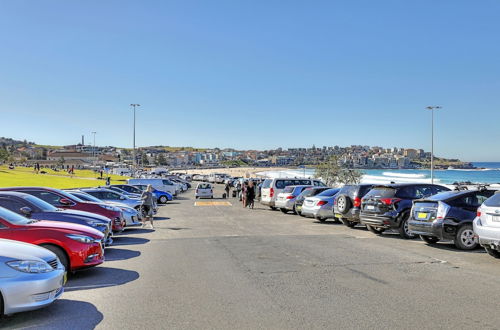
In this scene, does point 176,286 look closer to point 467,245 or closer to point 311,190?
point 467,245

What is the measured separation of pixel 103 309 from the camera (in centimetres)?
643

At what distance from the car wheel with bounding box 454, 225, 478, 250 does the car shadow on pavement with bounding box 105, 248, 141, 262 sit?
7.83 m

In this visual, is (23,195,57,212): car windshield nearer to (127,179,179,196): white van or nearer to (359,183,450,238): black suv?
(359,183,450,238): black suv

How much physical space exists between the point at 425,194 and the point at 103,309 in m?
11.6

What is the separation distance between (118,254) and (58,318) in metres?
5.42

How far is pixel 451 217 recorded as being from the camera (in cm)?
1163

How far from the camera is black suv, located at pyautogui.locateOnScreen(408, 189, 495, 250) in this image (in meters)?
11.6

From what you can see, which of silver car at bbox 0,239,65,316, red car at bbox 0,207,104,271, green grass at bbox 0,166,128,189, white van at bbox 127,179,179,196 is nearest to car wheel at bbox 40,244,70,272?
red car at bbox 0,207,104,271

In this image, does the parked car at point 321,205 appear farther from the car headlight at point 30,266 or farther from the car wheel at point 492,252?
the car headlight at point 30,266

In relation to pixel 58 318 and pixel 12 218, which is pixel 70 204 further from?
→ pixel 58 318

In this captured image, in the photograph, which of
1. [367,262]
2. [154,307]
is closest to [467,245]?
[367,262]

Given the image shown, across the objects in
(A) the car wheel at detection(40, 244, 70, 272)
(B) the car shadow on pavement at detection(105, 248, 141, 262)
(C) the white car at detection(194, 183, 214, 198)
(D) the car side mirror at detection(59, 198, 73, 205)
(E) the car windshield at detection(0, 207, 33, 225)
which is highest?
(E) the car windshield at detection(0, 207, 33, 225)

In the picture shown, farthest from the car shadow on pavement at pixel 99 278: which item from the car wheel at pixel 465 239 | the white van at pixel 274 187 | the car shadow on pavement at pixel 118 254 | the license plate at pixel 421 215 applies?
the white van at pixel 274 187

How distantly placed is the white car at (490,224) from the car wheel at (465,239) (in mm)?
1570
